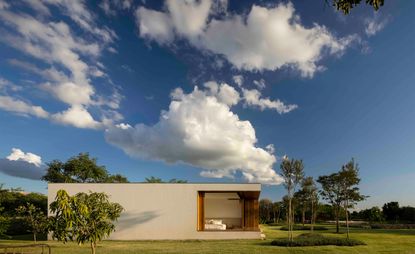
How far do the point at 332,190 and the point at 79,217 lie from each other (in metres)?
24.1

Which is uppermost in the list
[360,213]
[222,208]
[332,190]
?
[332,190]

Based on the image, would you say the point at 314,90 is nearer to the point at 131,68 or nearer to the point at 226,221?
the point at 131,68

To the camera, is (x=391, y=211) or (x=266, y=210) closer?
(x=391, y=211)

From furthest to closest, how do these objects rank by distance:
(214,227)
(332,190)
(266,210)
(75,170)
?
1. (266,210)
2. (75,170)
3. (332,190)
4. (214,227)

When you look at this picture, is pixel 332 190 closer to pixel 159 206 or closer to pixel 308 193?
pixel 308 193

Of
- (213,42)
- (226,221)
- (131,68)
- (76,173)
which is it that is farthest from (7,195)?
(76,173)

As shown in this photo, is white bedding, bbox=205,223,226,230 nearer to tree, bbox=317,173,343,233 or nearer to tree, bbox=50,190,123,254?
tree, bbox=317,173,343,233

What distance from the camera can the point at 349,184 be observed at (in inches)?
1063

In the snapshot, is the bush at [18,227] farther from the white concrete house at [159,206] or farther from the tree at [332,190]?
the tree at [332,190]

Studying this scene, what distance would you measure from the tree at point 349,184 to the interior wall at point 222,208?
8.85 metres

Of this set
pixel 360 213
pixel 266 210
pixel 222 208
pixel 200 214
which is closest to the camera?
pixel 200 214

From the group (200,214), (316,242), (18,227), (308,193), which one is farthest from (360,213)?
(18,227)

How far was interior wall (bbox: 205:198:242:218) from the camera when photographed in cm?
3161

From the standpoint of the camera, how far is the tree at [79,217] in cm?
995
